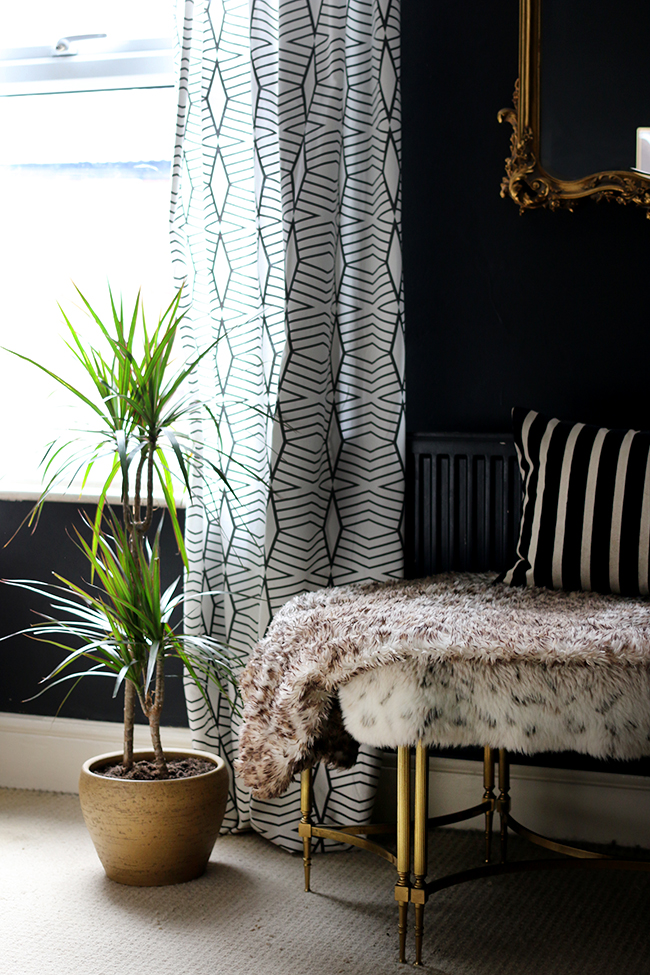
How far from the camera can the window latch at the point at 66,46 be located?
237 centimetres

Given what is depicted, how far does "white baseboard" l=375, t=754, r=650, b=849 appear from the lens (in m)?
2.02

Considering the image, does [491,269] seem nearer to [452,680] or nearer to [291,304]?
[291,304]

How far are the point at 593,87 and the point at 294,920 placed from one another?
5.84 feet

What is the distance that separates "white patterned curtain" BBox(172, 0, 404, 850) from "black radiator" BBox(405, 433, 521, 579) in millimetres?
72

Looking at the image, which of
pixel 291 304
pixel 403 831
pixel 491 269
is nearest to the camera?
pixel 403 831

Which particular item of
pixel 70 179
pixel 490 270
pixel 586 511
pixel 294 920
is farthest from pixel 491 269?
pixel 294 920

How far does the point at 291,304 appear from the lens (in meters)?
Answer: 2.01

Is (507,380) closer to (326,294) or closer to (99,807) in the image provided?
(326,294)

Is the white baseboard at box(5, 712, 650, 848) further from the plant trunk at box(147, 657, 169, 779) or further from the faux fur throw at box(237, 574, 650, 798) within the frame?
Result: the faux fur throw at box(237, 574, 650, 798)

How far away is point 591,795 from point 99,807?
3.45ft

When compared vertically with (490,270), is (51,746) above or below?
below

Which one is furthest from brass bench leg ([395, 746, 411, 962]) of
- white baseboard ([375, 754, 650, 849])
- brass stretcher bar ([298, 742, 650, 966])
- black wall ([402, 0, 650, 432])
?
black wall ([402, 0, 650, 432])

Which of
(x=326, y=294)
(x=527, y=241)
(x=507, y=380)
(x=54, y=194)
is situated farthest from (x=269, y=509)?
(x=54, y=194)

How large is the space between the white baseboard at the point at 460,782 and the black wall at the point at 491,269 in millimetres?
790
